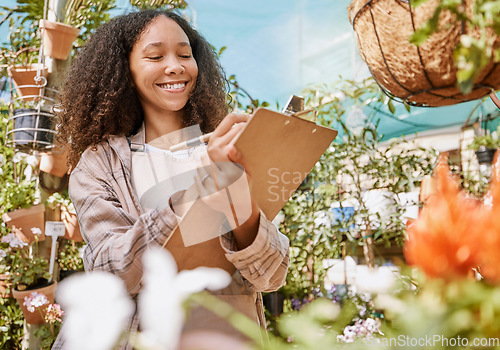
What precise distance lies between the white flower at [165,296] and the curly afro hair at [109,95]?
34.1 inches

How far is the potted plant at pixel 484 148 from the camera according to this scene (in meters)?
2.73

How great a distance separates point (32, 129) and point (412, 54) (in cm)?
203

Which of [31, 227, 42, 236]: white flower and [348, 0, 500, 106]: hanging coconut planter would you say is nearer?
[348, 0, 500, 106]: hanging coconut planter

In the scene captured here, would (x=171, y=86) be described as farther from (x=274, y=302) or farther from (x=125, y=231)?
(x=274, y=302)

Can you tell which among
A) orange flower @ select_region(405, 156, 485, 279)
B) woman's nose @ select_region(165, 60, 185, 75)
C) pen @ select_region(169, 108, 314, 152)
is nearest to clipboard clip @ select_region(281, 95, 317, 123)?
pen @ select_region(169, 108, 314, 152)

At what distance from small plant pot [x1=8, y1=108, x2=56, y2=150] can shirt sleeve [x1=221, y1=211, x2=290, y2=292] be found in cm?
168

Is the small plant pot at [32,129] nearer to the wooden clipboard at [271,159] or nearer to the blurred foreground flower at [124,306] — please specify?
the wooden clipboard at [271,159]

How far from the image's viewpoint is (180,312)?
0.26 meters

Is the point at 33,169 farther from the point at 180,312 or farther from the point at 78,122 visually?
the point at 180,312

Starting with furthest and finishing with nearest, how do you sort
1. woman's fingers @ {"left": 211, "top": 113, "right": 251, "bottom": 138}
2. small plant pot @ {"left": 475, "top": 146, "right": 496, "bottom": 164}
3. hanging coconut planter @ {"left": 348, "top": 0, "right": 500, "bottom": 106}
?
Result: small plant pot @ {"left": 475, "top": 146, "right": 496, "bottom": 164} → woman's fingers @ {"left": 211, "top": 113, "right": 251, "bottom": 138} → hanging coconut planter @ {"left": 348, "top": 0, "right": 500, "bottom": 106}

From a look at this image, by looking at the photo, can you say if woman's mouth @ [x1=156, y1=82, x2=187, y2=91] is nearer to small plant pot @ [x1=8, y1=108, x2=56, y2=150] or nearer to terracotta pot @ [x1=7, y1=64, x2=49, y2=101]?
small plant pot @ [x1=8, y1=108, x2=56, y2=150]

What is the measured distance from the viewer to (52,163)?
94.2 inches

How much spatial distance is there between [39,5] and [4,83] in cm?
119

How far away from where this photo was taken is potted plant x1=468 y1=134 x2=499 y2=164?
2726 mm
